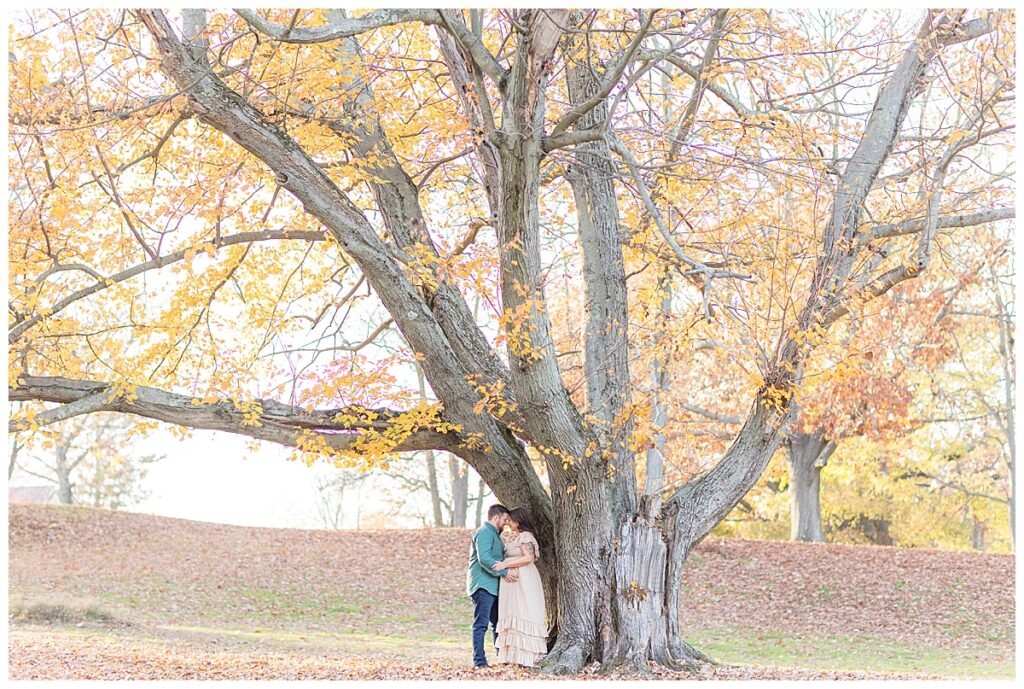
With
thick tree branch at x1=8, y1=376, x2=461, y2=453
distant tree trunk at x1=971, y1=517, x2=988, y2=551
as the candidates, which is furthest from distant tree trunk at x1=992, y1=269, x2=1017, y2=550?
thick tree branch at x1=8, y1=376, x2=461, y2=453

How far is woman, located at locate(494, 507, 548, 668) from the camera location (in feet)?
27.0

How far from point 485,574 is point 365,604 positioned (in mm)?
7314

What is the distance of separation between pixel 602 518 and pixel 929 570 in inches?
390

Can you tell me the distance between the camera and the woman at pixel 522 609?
8234 millimetres

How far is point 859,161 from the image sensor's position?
824cm

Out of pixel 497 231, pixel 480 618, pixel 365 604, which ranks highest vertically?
pixel 497 231

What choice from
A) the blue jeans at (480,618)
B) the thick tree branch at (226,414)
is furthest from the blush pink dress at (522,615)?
the thick tree branch at (226,414)

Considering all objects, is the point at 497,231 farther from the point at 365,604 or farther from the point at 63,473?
the point at 63,473

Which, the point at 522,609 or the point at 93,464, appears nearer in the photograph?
the point at 522,609

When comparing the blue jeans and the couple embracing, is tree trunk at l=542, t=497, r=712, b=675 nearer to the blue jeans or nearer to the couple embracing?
the couple embracing

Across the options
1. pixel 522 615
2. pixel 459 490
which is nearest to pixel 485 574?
pixel 522 615

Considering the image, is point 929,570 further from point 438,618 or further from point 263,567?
point 263,567

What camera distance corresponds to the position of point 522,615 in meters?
8.24

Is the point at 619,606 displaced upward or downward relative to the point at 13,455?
downward
